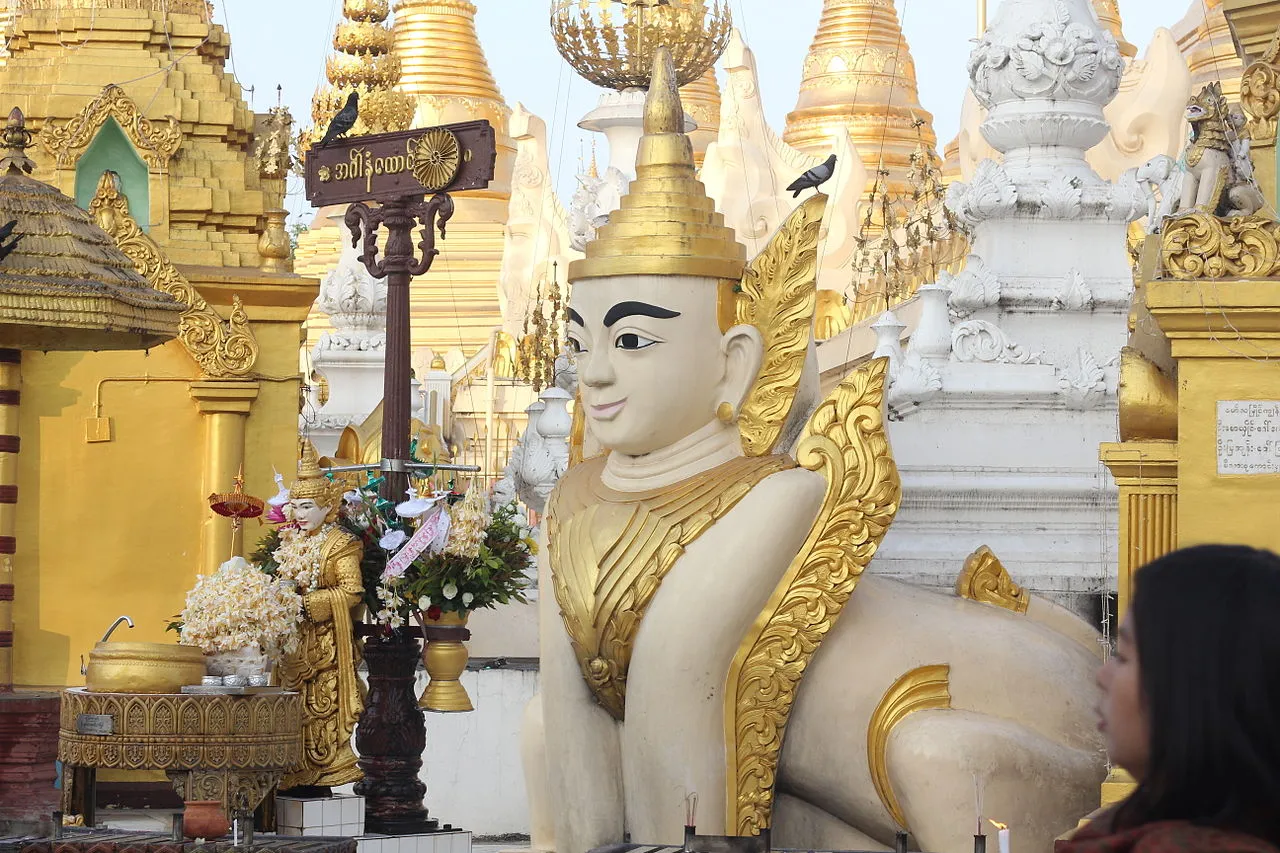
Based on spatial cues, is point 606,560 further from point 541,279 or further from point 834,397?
point 541,279

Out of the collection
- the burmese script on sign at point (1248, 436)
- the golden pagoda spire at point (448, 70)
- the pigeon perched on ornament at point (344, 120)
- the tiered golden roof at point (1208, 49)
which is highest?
the golden pagoda spire at point (448, 70)

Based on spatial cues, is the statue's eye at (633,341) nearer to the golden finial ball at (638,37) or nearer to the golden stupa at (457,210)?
the golden finial ball at (638,37)

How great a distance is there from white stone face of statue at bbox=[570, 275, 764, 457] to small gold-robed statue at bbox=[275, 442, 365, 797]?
1214mm

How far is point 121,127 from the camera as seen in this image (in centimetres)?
1271

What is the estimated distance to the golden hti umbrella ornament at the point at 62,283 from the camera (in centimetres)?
851

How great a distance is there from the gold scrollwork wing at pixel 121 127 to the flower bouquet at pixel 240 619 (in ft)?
18.4

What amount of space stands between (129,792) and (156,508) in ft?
5.30

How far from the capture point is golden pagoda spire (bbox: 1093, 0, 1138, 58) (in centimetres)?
2170

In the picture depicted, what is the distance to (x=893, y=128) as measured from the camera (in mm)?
28953

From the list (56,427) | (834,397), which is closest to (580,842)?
(834,397)

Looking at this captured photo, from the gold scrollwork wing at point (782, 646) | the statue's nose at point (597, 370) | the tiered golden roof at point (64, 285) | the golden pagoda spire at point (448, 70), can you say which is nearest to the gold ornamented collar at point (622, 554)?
the gold scrollwork wing at point (782, 646)

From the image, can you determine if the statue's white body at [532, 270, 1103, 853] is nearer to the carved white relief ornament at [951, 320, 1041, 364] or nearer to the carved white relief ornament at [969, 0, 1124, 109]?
the carved white relief ornament at [951, 320, 1041, 364]

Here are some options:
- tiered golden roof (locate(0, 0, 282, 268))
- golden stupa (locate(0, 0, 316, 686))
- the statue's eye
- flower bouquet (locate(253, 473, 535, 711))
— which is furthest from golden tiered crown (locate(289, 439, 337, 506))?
tiered golden roof (locate(0, 0, 282, 268))

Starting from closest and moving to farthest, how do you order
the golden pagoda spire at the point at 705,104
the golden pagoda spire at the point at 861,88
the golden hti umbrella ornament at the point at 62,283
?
the golden hti umbrella ornament at the point at 62,283, the golden pagoda spire at the point at 861,88, the golden pagoda spire at the point at 705,104
